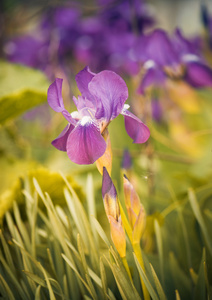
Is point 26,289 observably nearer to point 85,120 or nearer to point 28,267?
point 28,267

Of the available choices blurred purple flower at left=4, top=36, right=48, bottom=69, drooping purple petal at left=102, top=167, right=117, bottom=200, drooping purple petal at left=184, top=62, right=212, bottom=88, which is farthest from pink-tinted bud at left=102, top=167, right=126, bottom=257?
blurred purple flower at left=4, top=36, right=48, bottom=69

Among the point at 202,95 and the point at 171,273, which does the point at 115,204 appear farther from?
the point at 202,95

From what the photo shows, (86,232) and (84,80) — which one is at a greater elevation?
(84,80)

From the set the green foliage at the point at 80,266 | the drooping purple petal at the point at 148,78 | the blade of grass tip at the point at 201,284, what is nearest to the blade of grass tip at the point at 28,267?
the green foliage at the point at 80,266

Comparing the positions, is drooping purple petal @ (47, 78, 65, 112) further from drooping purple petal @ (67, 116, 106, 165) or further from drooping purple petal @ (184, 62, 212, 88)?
drooping purple petal @ (184, 62, 212, 88)

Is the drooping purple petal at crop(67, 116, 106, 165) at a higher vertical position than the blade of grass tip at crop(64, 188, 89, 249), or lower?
higher

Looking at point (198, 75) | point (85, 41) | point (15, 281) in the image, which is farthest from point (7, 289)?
point (85, 41)
